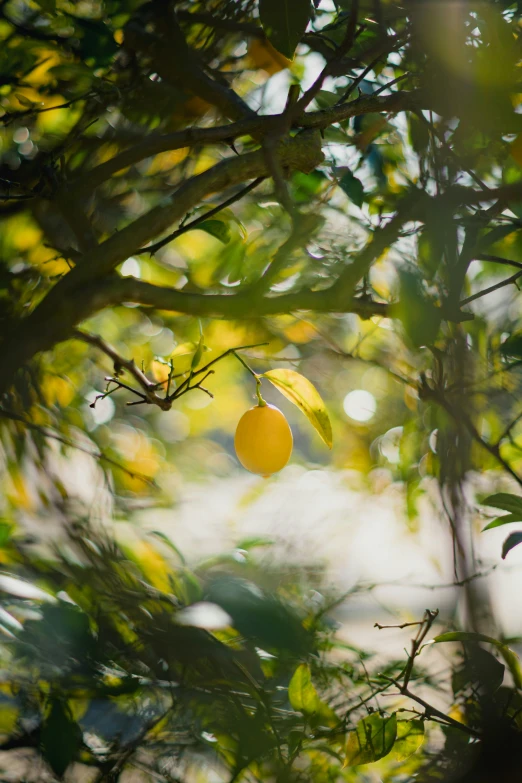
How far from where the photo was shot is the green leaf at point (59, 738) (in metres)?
0.39

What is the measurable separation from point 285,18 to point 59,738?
50cm

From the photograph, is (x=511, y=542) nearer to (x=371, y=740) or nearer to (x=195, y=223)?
(x=371, y=740)

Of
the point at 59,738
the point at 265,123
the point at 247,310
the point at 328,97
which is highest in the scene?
the point at 328,97

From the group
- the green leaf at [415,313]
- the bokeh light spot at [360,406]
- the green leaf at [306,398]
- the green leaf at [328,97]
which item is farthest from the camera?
the bokeh light spot at [360,406]

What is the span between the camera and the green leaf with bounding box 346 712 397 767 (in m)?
0.42

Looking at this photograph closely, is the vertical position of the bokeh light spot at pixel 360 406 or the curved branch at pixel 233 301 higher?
the bokeh light spot at pixel 360 406

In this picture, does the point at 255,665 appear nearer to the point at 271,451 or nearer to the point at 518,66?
the point at 271,451

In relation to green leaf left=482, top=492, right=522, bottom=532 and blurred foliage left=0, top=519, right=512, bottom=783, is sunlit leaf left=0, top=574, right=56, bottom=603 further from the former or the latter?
green leaf left=482, top=492, right=522, bottom=532

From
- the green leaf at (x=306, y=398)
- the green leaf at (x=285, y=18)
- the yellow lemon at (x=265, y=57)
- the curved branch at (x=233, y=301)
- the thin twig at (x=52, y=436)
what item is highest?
the yellow lemon at (x=265, y=57)

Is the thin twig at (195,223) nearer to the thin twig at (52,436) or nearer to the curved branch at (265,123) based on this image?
the curved branch at (265,123)

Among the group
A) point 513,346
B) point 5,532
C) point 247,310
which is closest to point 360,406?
point 513,346

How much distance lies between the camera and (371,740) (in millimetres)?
426

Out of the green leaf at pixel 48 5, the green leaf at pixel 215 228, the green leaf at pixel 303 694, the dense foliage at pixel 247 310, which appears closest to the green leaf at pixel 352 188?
the dense foliage at pixel 247 310

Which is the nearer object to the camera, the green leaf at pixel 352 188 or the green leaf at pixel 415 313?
the green leaf at pixel 415 313
